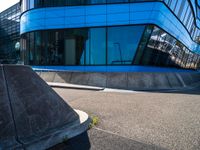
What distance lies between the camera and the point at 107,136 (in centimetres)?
546

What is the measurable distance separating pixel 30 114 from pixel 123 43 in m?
17.5

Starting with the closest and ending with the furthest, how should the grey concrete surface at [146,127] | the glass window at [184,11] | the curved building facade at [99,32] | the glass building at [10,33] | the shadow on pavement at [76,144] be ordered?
the shadow on pavement at [76,144] → the grey concrete surface at [146,127] → the curved building facade at [99,32] → the glass window at [184,11] → the glass building at [10,33]

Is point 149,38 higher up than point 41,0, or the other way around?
point 41,0

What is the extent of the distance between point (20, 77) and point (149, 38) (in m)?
17.2

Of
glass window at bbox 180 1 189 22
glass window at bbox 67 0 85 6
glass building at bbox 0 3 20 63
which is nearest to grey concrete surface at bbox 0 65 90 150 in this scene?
glass window at bbox 67 0 85 6

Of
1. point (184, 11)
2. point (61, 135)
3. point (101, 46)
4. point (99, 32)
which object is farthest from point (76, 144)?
point (184, 11)

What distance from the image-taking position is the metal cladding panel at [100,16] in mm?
21406

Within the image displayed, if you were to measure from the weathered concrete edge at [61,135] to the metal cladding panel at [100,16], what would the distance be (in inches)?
660

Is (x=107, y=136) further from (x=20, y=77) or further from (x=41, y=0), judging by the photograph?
(x=41, y=0)

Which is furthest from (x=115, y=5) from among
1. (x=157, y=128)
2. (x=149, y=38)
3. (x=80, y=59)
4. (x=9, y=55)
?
(x=9, y=55)

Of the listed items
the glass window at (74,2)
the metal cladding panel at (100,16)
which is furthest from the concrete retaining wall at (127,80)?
the glass window at (74,2)

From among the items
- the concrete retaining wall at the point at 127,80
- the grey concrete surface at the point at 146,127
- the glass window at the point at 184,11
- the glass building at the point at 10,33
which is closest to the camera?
the grey concrete surface at the point at 146,127

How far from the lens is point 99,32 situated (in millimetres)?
22703

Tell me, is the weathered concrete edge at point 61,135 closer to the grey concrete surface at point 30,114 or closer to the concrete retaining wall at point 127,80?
the grey concrete surface at point 30,114
